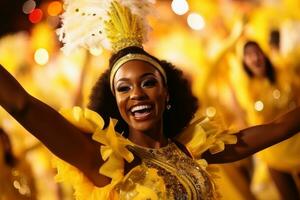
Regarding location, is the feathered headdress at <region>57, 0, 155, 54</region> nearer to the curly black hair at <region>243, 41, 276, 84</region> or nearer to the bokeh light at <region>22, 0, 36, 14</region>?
the curly black hair at <region>243, 41, 276, 84</region>

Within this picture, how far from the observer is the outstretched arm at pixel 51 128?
1.82 meters

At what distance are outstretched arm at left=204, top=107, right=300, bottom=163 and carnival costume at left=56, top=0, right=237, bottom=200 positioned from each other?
1.2 inches

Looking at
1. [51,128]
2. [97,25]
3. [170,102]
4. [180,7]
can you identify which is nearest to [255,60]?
[180,7]

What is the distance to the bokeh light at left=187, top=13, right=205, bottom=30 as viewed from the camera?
21.6 feet

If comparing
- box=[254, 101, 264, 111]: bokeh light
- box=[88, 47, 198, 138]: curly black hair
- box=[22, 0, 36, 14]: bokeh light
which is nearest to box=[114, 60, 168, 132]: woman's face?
box=[88, 47, 198, 138]: curly black hair

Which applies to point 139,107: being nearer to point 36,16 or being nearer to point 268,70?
point 268,70

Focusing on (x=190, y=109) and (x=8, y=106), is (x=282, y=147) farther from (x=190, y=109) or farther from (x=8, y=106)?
(x=8, y=106)

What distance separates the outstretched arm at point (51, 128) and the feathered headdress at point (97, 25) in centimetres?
42

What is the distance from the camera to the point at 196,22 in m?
6.59

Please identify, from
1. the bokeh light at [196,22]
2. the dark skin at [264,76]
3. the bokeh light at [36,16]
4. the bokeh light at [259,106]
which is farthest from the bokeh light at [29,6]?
the bokeh light at [259,106]

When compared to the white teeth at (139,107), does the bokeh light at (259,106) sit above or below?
below

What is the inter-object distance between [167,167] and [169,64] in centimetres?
52

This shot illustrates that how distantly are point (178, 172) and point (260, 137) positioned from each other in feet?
1.35

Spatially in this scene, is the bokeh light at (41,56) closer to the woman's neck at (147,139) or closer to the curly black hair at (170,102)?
the curly black hair at (170,102)
